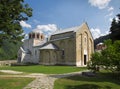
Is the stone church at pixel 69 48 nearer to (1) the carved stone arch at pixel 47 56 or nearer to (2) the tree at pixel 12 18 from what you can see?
(1) the carved stone arch at pixel 47 56

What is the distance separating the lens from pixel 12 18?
804 inches

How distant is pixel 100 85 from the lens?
19672 mm

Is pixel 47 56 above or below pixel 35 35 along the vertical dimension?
below

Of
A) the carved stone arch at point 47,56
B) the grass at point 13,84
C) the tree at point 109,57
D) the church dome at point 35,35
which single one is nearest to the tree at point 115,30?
the tree at point 109,57

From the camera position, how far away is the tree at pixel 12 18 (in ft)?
62.5

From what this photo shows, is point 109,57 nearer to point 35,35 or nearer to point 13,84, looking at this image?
point 13,84

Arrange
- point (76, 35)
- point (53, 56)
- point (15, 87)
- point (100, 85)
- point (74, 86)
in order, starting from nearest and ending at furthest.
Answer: point (15, 87) < point (74, 86) < point (100, 85) < point (76, 35) < point (53, 56)

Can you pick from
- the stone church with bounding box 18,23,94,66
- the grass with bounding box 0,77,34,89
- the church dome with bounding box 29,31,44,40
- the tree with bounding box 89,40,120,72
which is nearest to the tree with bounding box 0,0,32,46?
the grass with bounding box 0,77,34,89

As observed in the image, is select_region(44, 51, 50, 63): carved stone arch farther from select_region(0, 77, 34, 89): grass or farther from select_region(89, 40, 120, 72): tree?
select_region(89, 40, 120, 72): tree

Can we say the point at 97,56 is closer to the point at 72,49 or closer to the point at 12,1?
the point at 12,1

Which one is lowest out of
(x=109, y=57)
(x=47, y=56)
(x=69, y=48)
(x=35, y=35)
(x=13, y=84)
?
(x=13, y=84)

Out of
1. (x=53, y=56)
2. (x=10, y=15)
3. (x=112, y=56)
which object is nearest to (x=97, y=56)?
(x=112, y=56)

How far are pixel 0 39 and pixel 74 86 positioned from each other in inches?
344

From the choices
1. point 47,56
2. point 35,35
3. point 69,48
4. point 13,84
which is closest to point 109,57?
point 13,84
